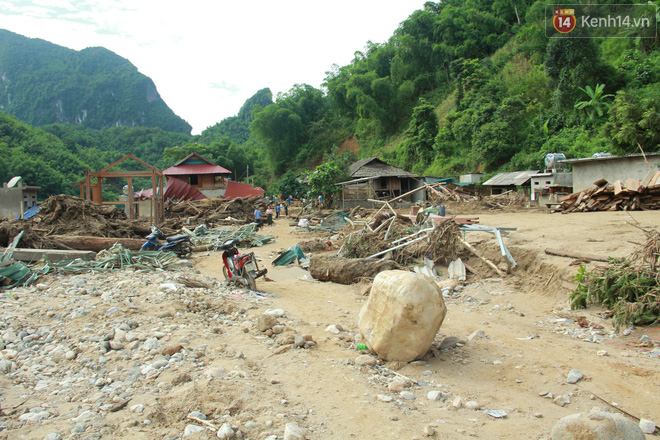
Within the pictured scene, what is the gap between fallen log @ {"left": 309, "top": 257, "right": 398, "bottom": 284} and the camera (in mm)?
8844

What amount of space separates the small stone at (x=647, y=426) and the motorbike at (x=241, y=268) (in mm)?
5806

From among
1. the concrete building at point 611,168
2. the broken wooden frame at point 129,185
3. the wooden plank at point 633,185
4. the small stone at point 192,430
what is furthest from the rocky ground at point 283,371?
the concrete building at point 611,168

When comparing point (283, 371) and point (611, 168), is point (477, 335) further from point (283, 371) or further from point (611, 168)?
point (611, 168)

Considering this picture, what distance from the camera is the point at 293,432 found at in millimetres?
2670

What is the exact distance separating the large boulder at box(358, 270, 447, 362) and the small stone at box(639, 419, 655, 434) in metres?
1.68

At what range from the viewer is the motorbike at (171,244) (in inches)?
419

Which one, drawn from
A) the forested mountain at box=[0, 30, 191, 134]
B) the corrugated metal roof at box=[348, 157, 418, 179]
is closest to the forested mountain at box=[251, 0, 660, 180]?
the corrugated metal roof at box=[348, 157, 418, 179]

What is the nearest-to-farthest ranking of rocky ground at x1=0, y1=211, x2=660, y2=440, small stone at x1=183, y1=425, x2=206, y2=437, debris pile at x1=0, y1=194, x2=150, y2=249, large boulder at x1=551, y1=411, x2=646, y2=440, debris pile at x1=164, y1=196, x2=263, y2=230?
large boulder at x1=551, y1=411, x2=646, y2=440, small stone at x1=183, y1=425, x2=206, y2=437, rocky ground at x1=0, y1=211, x2=660, y2=440, debris pile at x1=0, y1=194, x2=150, y2=249, debris pile at x1=164, y1=196, x2=263, y2=230

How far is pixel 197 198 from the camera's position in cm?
2720

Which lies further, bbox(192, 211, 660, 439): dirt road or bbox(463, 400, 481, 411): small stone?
bbox(463, 400, 481, 411): small stone

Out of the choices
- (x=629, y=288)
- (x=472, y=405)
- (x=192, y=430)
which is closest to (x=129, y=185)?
(x=192, y=430)

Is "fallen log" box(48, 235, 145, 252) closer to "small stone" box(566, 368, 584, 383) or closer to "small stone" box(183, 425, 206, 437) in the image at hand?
"small stone" box(183, 425, 206, 437)

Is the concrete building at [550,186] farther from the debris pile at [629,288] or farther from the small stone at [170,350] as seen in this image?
the small stone at [170,350]

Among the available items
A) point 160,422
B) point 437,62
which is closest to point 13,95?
point 437,62
